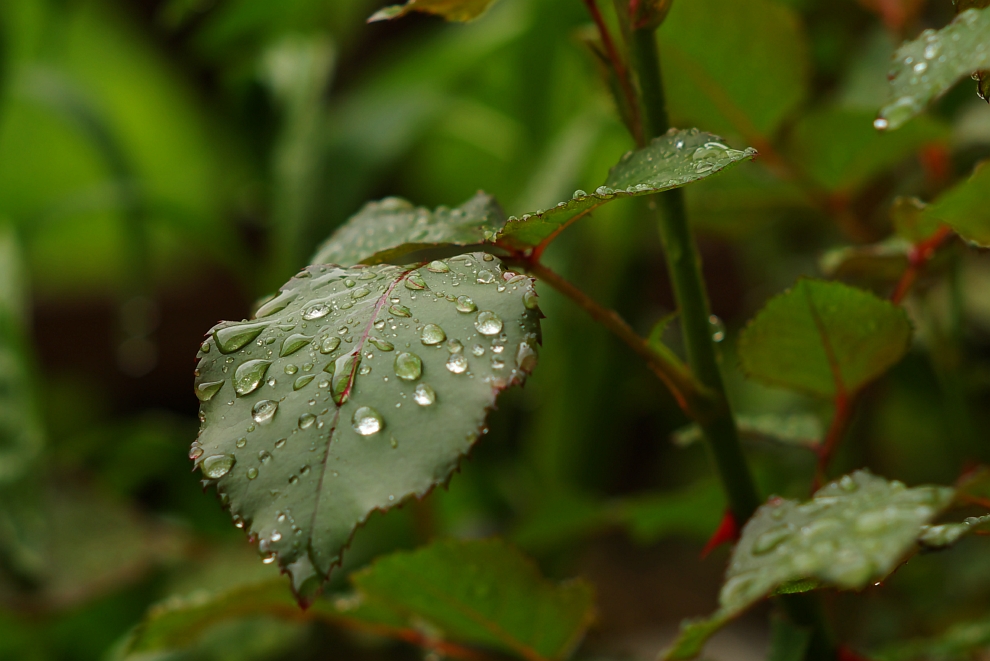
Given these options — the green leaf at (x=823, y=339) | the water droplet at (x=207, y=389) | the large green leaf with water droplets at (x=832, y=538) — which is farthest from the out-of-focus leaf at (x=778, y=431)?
the water droplet at (x=207, y=389)

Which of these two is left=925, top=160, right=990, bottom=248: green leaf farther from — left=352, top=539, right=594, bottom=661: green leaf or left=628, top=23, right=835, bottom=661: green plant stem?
left=352, top=539, right=594, bottom=661: green leaf

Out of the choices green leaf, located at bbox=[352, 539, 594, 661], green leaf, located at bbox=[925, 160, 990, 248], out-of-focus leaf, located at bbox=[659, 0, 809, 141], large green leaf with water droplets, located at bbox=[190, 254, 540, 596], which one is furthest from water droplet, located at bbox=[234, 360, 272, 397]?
out-of-focus leaf, located at bbox=[659, 0, 809, 141]

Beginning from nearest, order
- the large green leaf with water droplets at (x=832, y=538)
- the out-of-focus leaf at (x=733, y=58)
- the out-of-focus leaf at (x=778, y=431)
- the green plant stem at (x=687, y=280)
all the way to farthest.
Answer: the large green leaf with water droplets at (x=832, y=538), the green plant stem at (x=687, y=280), the out-of-focus leaf at (x=778, y=431), the out-of-focus leaf at (x=733, y=58)

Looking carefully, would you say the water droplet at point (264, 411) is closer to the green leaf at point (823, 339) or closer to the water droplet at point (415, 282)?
the water droplet at point (415, 282)

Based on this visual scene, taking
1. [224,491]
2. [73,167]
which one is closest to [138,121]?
[73,167]

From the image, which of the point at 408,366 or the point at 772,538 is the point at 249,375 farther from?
the point at 772,538

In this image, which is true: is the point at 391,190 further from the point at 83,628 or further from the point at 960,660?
the point at 960,660

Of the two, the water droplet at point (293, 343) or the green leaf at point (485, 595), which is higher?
the water droplet at point (293, 343)
